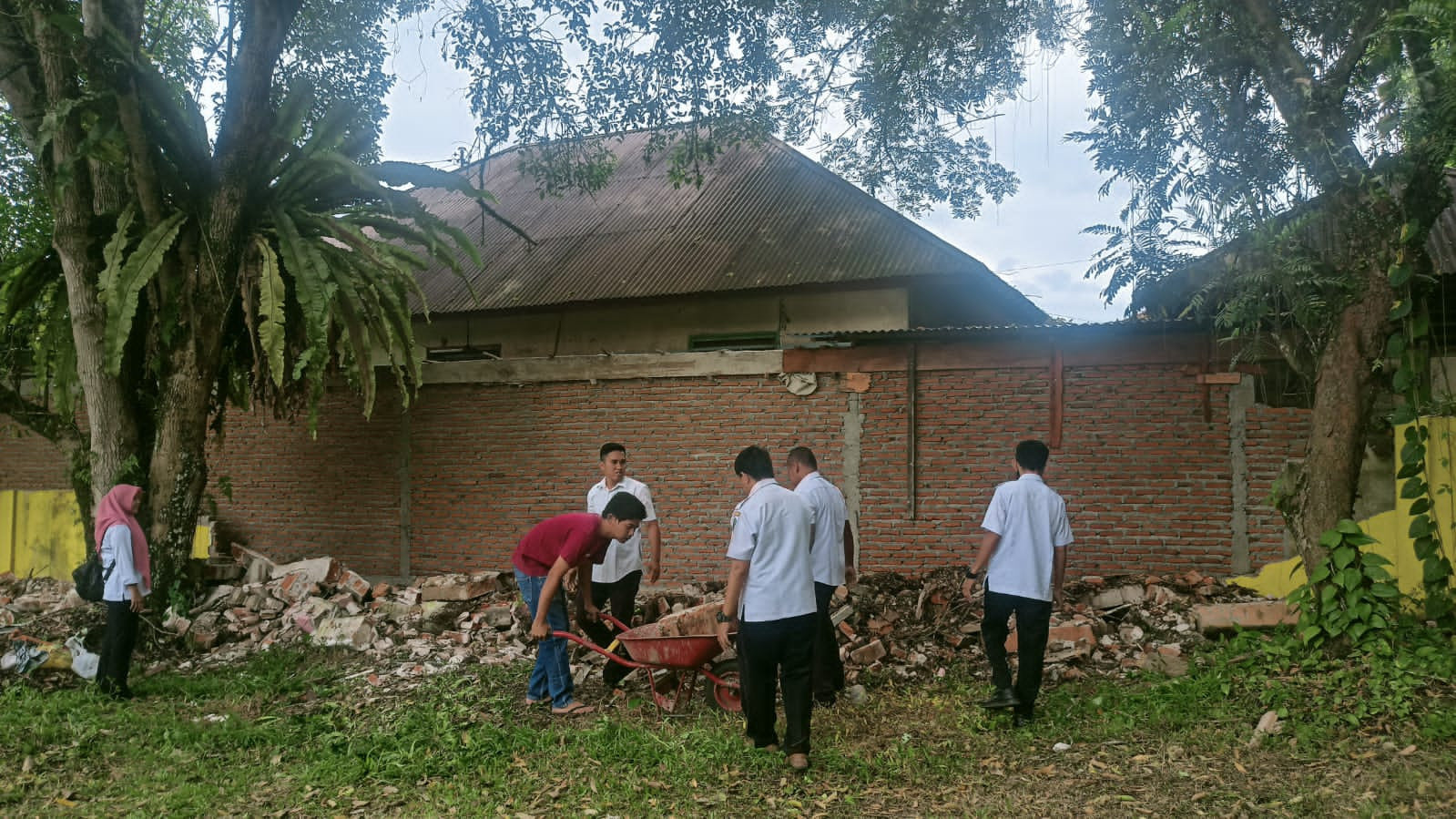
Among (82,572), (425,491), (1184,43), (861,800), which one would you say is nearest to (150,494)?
(82,572)

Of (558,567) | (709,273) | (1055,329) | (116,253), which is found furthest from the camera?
(709,273)

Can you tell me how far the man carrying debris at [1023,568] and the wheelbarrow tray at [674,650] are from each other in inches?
69.5

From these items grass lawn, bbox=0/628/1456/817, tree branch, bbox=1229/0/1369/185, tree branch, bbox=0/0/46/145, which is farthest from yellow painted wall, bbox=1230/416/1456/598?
tree branch, bbox=0/0/46/145

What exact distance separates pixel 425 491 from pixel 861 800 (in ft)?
28.5

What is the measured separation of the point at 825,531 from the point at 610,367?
18.9 feet

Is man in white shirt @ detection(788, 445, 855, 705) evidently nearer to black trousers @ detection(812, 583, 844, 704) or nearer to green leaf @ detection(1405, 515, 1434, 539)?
black trousers @ detection(812, 583, 844, 704)

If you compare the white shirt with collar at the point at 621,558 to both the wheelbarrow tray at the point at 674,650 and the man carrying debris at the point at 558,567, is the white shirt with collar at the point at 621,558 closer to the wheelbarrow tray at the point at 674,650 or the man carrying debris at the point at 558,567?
the man carrying debris at the point at 558,567

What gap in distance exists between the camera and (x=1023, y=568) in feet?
18.5

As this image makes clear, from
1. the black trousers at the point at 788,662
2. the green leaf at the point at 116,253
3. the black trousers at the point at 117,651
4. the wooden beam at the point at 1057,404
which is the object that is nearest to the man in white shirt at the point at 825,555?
the black trousers at the point at 788,662

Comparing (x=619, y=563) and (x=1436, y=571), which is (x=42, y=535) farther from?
(x=1436, y=571)

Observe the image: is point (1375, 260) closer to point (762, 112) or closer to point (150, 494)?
point (762, 112)

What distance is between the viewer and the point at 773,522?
5.01m

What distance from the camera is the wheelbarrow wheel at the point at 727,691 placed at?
20.1ft

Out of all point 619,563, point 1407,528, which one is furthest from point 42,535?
point 1407,528
